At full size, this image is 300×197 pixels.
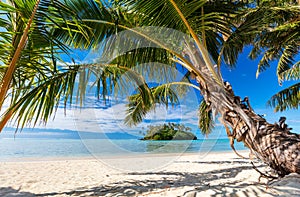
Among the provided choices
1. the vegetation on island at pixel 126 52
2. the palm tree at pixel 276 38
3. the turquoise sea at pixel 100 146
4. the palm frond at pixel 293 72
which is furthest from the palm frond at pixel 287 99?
the vegetation on island at pixel 126 52

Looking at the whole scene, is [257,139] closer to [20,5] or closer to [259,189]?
[259,189]

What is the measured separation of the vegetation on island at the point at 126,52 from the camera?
158cm

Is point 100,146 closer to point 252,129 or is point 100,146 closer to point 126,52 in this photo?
point 126,52

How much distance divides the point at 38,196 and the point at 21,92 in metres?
2.36

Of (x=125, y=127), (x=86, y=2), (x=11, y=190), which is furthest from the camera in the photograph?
(x=125, y=127)

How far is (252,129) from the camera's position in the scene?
2.26m

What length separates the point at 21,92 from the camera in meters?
1.98

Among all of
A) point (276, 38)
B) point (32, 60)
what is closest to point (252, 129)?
point (32, 60)

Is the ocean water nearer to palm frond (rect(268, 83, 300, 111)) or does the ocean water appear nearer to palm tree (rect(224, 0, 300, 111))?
palm frond (rect(268, 83, 300, 111))

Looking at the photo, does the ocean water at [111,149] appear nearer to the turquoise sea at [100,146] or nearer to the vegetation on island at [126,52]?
the turquoise sea at [100,146]

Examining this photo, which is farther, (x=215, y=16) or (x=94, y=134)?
(x=94, y=134)

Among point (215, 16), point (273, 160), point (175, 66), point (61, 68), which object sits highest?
→ point (215, 16)

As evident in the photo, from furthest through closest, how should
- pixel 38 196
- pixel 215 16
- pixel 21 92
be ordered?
pixel 38 196, pixel 215 16, pixel 21 92

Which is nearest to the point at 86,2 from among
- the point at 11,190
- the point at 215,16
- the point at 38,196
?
the point at 215,16
